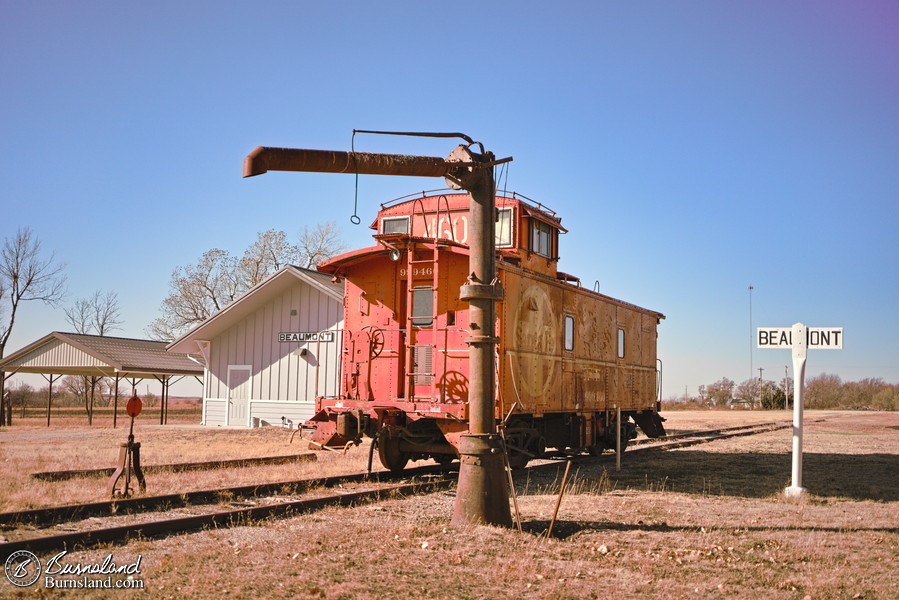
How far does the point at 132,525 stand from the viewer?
7.89m

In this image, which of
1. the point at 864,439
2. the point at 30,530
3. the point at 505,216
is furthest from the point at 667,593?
the point at 864,439

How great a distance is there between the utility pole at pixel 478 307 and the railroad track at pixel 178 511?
238cm

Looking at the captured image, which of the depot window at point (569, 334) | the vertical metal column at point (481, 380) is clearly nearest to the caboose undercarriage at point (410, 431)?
the depot window at point (569, 334)

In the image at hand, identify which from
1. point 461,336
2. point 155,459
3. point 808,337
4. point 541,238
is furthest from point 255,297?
point 808,337

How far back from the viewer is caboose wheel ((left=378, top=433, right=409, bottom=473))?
12906 millimetres

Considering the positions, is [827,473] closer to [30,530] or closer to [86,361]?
[30,530]

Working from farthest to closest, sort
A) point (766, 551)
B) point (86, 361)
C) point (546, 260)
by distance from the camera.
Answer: point (86, 361) → point (546, 260) → point (766, 551)

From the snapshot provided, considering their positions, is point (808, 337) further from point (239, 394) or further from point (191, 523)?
point (239, 394)

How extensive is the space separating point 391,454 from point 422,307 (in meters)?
2.56

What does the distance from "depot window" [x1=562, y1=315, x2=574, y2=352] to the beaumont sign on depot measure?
12.7 feet

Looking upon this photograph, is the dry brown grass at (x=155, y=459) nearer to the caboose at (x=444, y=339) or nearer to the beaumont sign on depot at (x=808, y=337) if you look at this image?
the caboose at (x=444, y=339)

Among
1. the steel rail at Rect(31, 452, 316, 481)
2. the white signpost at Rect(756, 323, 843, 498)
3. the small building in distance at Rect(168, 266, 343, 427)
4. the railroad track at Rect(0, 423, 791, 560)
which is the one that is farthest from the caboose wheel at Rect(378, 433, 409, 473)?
the small building in distance at Rect(168, 266, 343, 427)

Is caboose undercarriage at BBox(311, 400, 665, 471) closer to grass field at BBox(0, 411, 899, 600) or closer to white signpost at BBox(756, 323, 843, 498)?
grass field at BBox(0, 411, 899, 600)

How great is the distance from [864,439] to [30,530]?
2522cm
